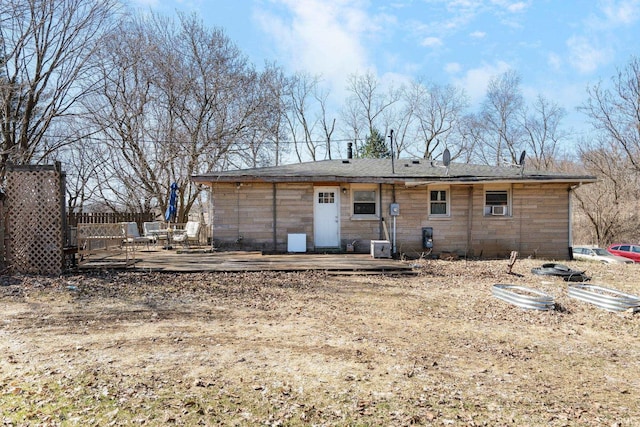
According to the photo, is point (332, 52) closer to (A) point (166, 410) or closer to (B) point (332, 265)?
(B) point (332, 265)

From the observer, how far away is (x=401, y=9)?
13.7 meters

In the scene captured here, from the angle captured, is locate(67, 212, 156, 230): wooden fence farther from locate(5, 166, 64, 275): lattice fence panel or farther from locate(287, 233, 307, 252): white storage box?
locate(287, 233, 307, 252): white storage box

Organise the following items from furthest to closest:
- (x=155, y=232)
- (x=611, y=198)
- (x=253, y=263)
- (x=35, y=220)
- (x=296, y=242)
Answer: (x=611, y=198) → (x=155, y=232) → (x=296, y=242) → (x=253, y=263) → (x=35, y=220)

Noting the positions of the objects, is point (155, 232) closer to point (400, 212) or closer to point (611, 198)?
point (400, 212)

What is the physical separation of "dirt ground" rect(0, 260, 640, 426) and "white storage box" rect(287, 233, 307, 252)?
4.56m

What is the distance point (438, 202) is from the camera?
12.9 metres

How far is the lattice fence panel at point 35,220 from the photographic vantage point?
8453 mm

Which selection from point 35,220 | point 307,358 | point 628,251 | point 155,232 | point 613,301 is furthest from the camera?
point 628,251

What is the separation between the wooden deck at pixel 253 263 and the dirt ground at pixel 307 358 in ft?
5.68

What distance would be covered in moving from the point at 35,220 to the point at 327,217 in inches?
292

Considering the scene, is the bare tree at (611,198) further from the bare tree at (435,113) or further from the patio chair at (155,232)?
the patio chair at (155,232)

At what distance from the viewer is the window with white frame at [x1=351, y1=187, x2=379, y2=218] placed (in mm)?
12773

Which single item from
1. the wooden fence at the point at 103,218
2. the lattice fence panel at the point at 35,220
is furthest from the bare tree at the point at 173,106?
the lattice fence panel at the point at 35,220

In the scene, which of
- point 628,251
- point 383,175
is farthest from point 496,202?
point 628,251
